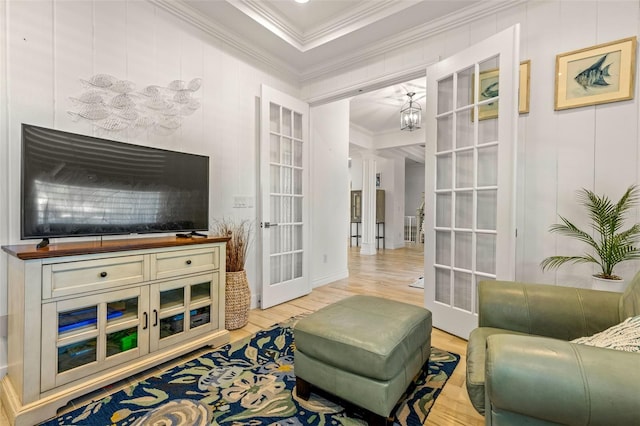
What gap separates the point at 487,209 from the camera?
2.32 meters

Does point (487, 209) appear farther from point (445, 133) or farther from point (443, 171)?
point (445, 133)

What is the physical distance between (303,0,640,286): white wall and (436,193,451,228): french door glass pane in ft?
1.69

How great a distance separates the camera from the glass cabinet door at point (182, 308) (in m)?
1.94

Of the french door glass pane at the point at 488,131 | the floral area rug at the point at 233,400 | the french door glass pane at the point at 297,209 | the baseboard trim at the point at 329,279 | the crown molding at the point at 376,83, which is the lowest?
the floral area rug at the point at 233,400

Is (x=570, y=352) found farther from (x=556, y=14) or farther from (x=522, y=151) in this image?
(x=556, y=14)

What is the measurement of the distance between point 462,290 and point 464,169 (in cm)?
102

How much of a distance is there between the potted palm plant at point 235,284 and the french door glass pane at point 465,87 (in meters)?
2.33

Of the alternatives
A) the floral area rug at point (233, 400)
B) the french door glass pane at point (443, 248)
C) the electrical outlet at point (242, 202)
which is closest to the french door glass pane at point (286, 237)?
the electrical outlet at point (242, 202)

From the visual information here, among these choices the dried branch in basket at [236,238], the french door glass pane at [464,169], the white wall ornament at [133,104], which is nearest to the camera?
the white wall ornament at [133,104]

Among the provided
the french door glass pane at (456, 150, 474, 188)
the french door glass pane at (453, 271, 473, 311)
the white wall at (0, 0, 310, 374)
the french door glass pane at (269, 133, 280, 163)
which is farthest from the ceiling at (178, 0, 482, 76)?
the french door glass pane at (453, 271, 473, 311)

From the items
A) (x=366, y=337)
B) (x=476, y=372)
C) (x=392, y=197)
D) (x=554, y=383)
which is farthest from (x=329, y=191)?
(x=392, y=197)

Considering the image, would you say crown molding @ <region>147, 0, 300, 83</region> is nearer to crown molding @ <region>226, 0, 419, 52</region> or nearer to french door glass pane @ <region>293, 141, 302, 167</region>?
crown molding @ <region>226, 0, 419, 52</region>

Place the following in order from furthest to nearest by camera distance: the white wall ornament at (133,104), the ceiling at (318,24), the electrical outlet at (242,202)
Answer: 1. the electrical outlet at (242,202)
2. the ceiling at (318,24)
3. the white wall ornament at (133,104)

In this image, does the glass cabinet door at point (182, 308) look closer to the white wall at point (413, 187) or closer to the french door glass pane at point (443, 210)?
the french door glass pane at point (443, 210)
